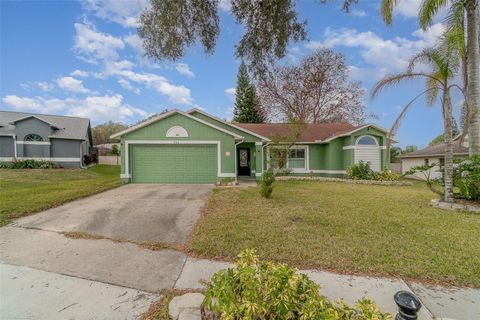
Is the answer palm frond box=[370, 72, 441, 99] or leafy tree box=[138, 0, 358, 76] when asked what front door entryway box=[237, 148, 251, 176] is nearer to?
palm frond box=[370, 72, 441, 99]

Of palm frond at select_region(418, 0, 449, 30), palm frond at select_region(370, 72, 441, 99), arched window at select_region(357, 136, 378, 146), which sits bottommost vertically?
arched window at select_region(357, 136, 378, 146)

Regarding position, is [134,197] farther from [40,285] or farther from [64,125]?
[64,125]

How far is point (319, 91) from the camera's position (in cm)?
2608

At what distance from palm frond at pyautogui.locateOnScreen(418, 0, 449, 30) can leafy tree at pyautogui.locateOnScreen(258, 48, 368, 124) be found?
17.1m

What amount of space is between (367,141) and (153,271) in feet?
51.7

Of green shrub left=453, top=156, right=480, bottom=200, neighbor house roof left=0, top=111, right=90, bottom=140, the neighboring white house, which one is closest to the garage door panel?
green shrub left=453, top=156, right=480, bottom=200

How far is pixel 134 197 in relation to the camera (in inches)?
352

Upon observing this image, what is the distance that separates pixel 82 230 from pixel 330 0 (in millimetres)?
7714

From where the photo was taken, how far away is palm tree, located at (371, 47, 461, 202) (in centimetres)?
766

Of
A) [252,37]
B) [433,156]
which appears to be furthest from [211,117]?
[433,156]

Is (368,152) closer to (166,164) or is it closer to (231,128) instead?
(231,128)

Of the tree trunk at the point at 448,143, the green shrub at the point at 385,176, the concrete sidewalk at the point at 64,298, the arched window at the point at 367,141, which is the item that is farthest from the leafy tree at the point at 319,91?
the concrete sidewalk at the point at 64,298

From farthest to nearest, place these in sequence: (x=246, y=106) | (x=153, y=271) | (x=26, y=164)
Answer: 1. (x=246, y=106)
2. (x=26, y=164)
3. (x=153, y=271)

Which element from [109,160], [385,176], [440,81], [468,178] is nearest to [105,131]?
[109,160]
